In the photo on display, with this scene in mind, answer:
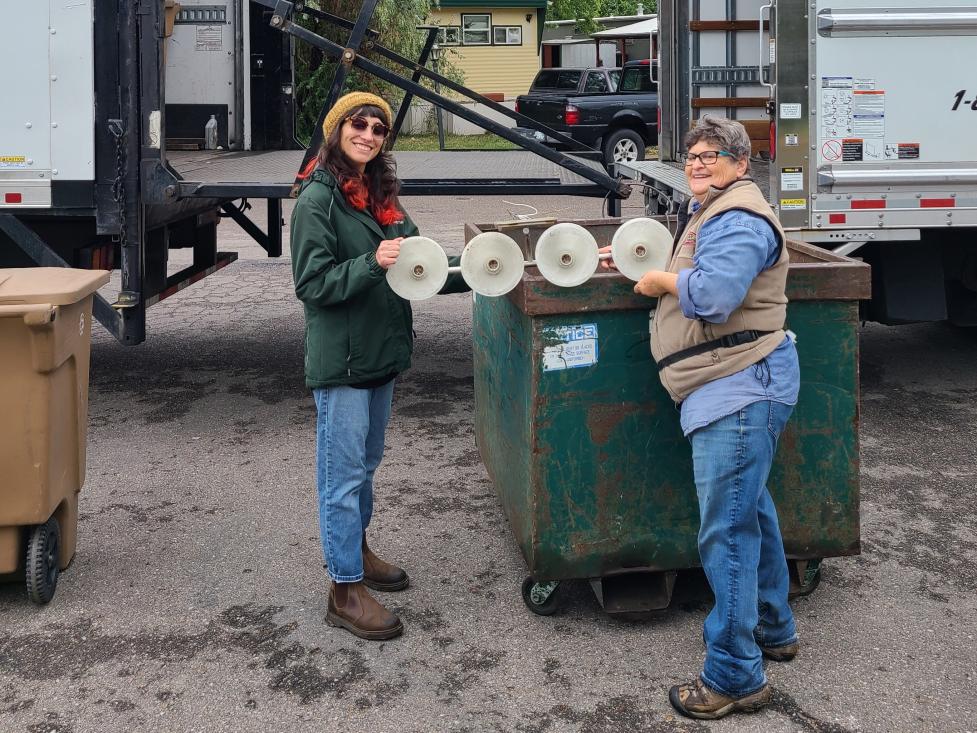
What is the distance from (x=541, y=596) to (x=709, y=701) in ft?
2.73

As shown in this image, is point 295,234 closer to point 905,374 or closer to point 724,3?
point 905,374

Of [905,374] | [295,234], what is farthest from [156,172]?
[905,374]

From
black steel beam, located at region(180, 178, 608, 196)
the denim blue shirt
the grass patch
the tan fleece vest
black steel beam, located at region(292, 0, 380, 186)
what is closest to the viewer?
the denim blue shirt

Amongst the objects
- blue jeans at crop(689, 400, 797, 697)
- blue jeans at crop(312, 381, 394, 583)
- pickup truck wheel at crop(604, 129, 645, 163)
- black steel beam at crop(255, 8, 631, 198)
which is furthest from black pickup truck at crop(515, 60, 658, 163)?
blue jeans at crop(689, 400, 797, 697)

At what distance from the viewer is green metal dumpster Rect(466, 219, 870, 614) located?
12.7 ft

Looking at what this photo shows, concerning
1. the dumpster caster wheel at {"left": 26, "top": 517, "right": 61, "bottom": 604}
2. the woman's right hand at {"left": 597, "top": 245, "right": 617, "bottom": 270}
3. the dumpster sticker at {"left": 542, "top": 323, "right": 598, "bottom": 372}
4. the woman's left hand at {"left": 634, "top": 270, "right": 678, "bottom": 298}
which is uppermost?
the woman's right hand at {"left": 597, "top": 245, "right": 617, "bottom": 270}

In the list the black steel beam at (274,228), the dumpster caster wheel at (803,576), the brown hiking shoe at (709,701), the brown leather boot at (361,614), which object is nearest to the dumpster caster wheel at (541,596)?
the brown leather boot at (361,614)

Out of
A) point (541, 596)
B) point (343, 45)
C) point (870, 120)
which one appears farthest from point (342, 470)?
point (343, 45)

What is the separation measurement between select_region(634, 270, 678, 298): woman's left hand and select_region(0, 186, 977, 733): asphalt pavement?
3.89 feet

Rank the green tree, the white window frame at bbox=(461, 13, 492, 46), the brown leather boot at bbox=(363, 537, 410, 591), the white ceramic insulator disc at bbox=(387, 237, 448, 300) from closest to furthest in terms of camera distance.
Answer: the white ceramic insulator disc at bbox=(387, 237, 448, 300), the brown leather boot at bbox=(363, 537, 410, 591), the green tree, the white window frame at bbox=(461, 13, 492, 46)

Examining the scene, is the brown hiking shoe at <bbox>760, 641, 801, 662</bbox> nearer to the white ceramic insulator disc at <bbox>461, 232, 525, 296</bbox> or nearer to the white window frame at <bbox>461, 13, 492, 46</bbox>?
the white ceramic insulator disc at <bbox>461, 232, 525, 296</bbox>

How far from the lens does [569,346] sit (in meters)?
3.86

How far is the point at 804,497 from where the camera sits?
4.04 m

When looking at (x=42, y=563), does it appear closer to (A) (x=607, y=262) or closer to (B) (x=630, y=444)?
(B) (x=630, y=444)
